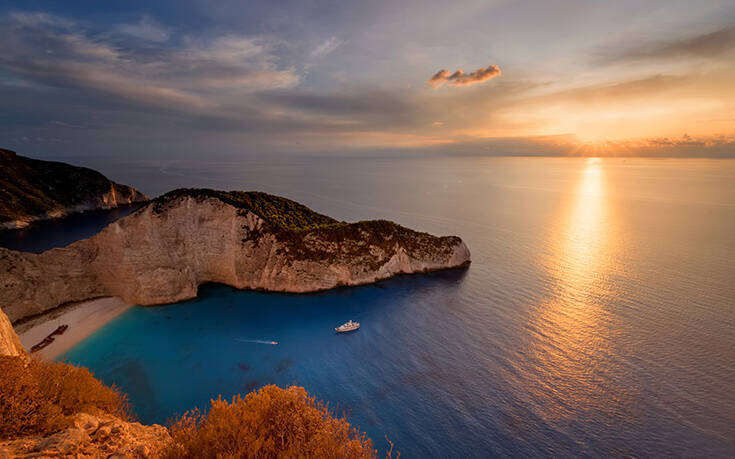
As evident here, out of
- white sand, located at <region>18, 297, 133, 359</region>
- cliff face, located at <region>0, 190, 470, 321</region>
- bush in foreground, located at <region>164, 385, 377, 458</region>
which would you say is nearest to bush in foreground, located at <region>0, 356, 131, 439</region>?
bush in foreground, located at <region>164, 385, 377, 458</region>

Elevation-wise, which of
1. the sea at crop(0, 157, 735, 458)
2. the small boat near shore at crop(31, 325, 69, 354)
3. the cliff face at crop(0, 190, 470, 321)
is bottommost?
the sea at crop(0, 157, 735, 458)

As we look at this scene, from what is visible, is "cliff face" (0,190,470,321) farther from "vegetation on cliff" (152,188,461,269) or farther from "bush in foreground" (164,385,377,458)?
"bush in foreground" (164,385,377,458)

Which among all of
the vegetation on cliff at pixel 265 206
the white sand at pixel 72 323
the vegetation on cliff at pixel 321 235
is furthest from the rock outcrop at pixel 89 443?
the vegetation on cliff at pixel 265 206

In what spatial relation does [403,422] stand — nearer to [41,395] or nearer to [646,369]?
[41,395]

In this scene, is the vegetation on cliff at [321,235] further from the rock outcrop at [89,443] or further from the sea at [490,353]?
the rock outcrop at [89,443]

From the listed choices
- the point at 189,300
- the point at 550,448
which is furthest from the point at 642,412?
the point at 189,300
